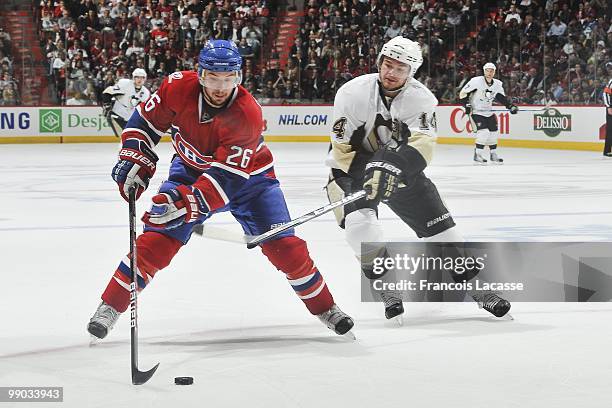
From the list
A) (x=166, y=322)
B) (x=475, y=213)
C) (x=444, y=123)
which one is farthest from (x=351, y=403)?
(x=444, y=123)

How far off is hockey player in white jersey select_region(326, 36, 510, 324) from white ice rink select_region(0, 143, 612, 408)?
1.17 ft

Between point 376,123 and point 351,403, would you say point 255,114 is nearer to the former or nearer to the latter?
point 376,123

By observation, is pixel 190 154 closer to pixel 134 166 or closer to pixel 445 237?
pixel 134 166

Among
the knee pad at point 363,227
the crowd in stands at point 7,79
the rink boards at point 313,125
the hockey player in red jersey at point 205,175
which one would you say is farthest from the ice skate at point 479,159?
the hockey player in red jersey at point 205,175

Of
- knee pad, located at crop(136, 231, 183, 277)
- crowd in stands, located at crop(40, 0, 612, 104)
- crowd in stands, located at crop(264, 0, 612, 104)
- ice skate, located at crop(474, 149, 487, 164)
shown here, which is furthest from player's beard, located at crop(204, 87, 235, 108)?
crowd in stands, located at crop(40, 0, 612, 104)

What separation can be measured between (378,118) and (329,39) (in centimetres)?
1612

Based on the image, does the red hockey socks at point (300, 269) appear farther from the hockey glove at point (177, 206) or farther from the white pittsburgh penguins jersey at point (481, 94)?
the white pittsburgh penguins jersey at point (481, 94)

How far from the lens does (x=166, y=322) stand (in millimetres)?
4344

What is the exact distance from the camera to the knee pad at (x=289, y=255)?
3.99 m

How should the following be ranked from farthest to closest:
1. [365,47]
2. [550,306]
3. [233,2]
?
[233,2], [365,47], [550,306]

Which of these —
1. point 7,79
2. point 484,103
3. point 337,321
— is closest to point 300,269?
point 337,321

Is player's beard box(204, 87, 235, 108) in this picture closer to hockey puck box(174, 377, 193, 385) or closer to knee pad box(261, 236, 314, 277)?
knee pad box(261, 236, 314, 277)

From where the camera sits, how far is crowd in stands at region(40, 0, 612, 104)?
17641 mm

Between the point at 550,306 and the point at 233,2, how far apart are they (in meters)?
17.9
